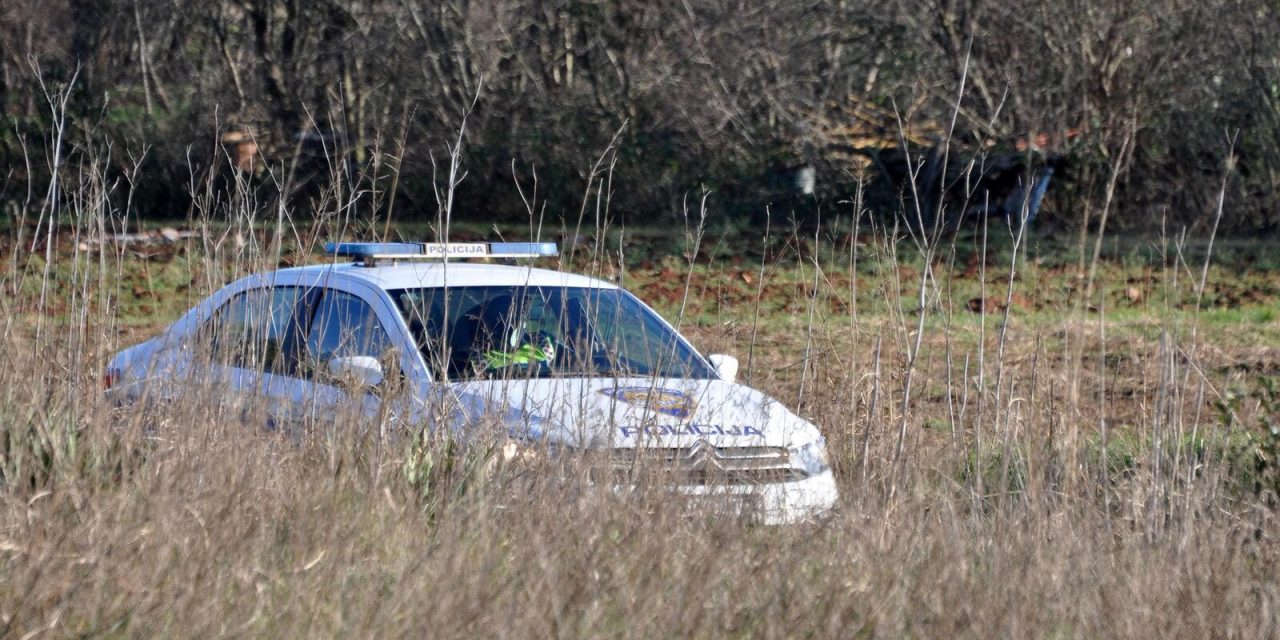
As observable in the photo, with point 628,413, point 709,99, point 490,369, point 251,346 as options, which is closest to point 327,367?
point 251,346

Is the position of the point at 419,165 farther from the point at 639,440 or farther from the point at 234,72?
the point at 639,440

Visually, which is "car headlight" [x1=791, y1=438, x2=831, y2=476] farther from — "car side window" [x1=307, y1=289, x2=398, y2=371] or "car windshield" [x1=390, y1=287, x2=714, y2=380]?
"car side window" [x1=307, y1=289, x2=398, y2=371]

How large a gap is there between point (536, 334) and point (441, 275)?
2.10 ft

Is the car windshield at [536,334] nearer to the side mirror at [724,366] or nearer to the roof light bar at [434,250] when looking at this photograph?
the side mirror at [724,366]

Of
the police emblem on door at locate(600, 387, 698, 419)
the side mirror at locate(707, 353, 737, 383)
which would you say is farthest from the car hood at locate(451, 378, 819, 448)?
the side mirror at locate(707, 353, 737, 383)

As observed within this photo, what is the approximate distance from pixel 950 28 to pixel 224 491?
14.3m

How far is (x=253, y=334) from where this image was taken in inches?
232

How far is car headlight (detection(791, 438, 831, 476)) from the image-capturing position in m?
5.74

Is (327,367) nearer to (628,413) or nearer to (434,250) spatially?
(434,250)

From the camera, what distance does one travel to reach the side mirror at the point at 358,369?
18.2ft

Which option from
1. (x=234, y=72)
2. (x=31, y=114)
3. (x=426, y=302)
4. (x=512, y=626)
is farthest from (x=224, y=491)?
(x=31, y=114)

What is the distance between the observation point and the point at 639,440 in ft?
16.8

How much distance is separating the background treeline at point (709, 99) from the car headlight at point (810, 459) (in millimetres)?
11005

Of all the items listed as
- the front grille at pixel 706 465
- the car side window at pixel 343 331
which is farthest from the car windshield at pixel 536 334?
the front grille at pixel 706 465
